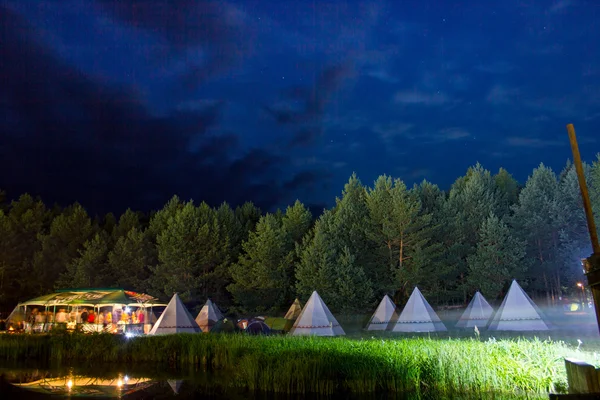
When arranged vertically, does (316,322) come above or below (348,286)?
below

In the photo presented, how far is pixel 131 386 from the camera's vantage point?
12477 millimetres

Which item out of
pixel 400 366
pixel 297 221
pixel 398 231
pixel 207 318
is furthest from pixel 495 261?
pixel 400 366

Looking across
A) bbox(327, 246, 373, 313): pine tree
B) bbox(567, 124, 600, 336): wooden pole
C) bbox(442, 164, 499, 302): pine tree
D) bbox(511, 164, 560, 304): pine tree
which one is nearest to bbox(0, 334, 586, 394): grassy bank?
bbox(567, 124, 600, 336): wooden pole

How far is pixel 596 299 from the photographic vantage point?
4.93m

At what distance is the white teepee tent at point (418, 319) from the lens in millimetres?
23461

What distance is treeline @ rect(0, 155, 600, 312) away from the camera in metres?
36.2

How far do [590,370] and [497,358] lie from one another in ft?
16.3

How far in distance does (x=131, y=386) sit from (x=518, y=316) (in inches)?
705

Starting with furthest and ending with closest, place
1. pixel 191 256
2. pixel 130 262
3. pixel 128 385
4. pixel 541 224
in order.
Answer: pixel 130 262 < pixel 191 256 < pixel 541 224 < pixel 128 385

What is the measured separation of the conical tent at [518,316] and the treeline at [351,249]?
→ 12633 mm

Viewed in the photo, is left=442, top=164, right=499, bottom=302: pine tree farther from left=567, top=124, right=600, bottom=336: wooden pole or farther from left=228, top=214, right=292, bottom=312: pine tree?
left=567, top=124, right=600, bottom=336: wooden pole

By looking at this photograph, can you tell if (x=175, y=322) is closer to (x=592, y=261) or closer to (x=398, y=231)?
(x=398, y=231)

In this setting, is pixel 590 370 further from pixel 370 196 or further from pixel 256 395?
pixel 370 196

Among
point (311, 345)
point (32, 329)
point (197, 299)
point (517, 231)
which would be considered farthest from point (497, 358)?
point (197, 299)
